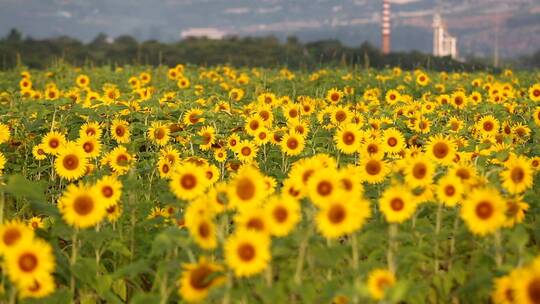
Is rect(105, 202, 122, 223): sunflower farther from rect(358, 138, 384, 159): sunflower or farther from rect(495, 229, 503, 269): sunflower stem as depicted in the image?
rect(495, 229, 503, 269): sunflower stem

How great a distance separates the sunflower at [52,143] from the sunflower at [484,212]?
12.6ft

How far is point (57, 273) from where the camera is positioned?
382cm

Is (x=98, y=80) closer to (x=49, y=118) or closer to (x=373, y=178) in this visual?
(x=49, y=118)

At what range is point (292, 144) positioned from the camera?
599cm

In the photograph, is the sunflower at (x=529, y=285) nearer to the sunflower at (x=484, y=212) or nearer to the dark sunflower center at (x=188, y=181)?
the sunflower at (x=484, y=212)

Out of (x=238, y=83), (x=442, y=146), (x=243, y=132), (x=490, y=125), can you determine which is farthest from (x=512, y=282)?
(x=238, y=83)

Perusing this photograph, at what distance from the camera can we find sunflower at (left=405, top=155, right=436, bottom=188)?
3947 mm

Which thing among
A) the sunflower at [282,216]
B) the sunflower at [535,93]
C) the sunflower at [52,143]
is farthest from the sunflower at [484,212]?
the sunflower at [535,93]

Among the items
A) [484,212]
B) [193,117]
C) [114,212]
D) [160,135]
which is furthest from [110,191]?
[193,117]

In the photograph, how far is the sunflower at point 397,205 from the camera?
348cm

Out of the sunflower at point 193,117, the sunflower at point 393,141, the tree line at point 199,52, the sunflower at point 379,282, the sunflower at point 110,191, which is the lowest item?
the sunflower at point 379,282

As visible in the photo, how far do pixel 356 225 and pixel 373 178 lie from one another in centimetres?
147

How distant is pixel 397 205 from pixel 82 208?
1.77 metres

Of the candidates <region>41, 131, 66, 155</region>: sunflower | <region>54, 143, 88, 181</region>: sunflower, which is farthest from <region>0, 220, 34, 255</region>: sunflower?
<region>41, 131, 66, 155</region>: sunflower
